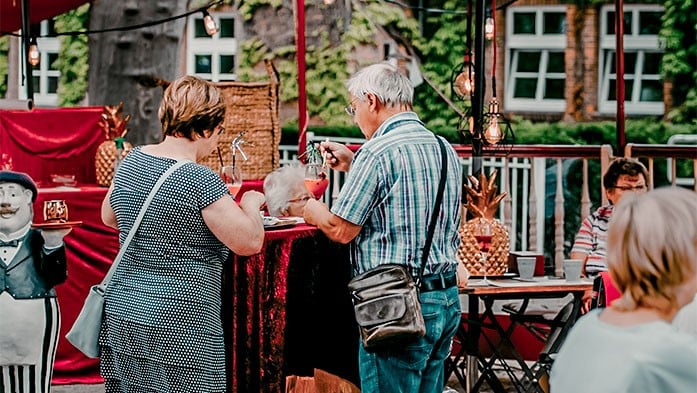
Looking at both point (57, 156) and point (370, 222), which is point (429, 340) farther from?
point (57, 156)

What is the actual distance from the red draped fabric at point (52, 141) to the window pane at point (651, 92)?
410 inches

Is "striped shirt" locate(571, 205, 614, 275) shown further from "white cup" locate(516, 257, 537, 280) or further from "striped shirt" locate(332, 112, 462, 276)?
"striped shirt" locate(332, 112, 462, 276)

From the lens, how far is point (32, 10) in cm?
969

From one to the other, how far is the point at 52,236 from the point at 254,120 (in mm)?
2692

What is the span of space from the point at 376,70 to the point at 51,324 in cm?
172

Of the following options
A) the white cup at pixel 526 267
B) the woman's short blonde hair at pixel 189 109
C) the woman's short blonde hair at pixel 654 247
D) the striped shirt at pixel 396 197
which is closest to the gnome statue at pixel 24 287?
the woman's short blonde hair at pixel 189 109

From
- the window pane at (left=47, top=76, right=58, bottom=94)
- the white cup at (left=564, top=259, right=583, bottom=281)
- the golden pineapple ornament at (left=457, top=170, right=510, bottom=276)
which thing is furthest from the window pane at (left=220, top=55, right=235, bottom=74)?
the white cup at (left=564, top=259, right=583, bottom=281)

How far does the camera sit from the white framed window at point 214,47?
16.7 meters

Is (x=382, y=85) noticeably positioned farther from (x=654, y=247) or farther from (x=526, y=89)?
(x=526, y=89)

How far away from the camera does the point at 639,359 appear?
7.43ft

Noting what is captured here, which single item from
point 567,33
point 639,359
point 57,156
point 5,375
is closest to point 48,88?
point 567,33

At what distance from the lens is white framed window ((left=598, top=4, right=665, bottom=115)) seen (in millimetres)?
15844

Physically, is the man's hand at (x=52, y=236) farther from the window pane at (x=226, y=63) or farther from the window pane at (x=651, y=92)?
the window pane at (x=651, y=92)

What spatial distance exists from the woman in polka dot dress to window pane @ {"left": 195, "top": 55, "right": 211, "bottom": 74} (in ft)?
44.3
